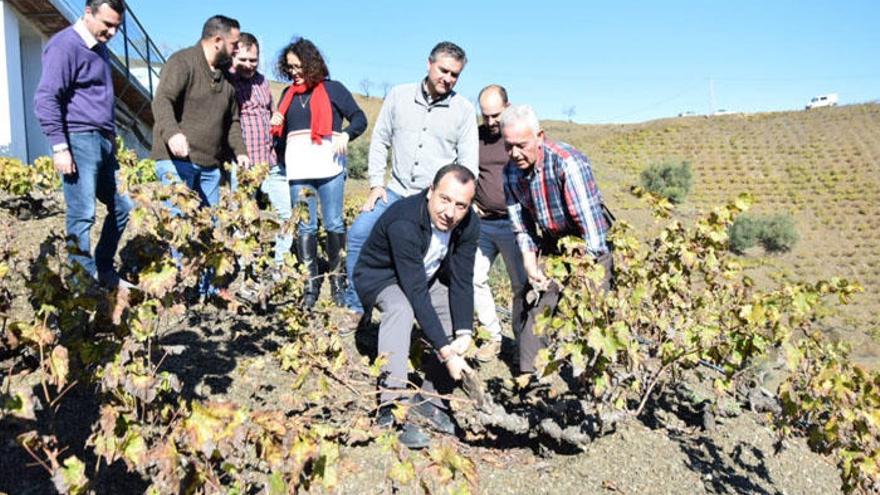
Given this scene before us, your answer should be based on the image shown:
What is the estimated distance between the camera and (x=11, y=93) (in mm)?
9148

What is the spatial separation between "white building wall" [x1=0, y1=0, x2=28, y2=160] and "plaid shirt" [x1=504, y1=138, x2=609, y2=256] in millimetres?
8345

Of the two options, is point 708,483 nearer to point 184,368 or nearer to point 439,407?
point 439,407

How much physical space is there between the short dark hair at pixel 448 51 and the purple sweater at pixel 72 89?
1668 mm

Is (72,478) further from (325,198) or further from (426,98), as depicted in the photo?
(426,98)

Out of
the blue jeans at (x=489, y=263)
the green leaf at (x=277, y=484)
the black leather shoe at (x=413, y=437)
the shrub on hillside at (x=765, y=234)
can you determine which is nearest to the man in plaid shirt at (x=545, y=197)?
the blue jeans at (x=489, y=263)

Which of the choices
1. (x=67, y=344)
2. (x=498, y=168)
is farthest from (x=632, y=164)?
(x=67, y=344)

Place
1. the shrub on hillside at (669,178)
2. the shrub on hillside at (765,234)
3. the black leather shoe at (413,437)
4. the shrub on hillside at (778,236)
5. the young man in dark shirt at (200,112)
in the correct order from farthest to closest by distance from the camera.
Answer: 1. the shrub on hillside at (669,178)
2. the shrub on hillside at (778,236)
3. the shrub on hillside at (765,234)
4. the young man in dark shirt at (200,112)
5. the black leather shoe at (413,437)

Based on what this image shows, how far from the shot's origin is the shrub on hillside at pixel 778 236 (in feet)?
90.6

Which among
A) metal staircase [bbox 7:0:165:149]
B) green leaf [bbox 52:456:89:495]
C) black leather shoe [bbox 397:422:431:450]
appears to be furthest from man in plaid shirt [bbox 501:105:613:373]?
metal staircase [bbox 7:0:165:149]

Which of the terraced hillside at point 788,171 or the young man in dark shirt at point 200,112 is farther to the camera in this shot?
the terraced hillside at point 788,171

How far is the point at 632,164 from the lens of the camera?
130 feet

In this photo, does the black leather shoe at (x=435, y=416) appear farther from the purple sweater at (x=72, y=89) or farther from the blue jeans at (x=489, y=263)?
the purple sweater at (x=72, y=89)

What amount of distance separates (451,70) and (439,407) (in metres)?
1.77

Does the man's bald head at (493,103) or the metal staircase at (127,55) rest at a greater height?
the metal staircase at (127,55)
